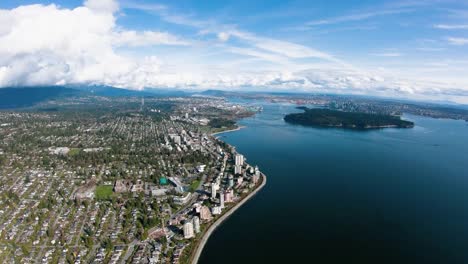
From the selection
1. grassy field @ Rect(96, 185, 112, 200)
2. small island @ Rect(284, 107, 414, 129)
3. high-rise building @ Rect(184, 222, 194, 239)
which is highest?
small island @ Rect(284, 107, 414, 129)

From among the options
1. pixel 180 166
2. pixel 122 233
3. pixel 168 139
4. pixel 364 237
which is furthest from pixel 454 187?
pixel 168 139

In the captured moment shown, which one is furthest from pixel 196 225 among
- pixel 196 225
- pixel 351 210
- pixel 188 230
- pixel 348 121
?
pixel 348 121

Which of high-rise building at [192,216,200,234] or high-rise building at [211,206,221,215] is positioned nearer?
high-rise building at [192,216,200,234]

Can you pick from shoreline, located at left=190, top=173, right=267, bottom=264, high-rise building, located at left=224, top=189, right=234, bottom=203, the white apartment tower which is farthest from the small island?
the white apartment tower

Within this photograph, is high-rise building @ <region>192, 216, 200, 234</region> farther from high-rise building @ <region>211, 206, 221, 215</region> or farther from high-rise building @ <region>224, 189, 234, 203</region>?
high-rise building @ <region>224, 189, 234, 203</region>

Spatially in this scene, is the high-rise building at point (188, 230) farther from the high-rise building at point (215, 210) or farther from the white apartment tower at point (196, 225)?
the high-rise building at point (215, 210)

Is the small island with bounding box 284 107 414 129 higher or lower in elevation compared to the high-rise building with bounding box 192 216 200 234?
higher
